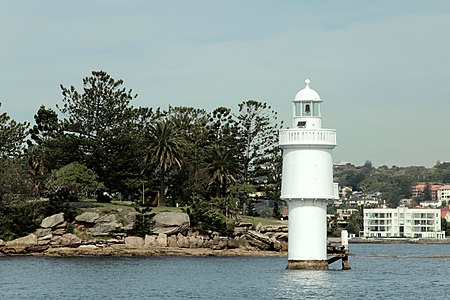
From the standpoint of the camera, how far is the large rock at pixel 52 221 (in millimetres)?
77188

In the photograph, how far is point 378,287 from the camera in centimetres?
4819

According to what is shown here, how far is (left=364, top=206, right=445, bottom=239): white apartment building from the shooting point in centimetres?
18912

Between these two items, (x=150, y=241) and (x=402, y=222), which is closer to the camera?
(x=150, y=241)

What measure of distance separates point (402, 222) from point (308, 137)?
146391 millimetres

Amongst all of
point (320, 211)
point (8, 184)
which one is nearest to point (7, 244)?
point (8, 184)

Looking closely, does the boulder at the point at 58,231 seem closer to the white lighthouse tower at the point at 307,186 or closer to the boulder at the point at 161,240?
the boulder at the point at 161,240

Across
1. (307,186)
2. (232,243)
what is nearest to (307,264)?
(307,186)

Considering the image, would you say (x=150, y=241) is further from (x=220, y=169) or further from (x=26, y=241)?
(x=220, y=169)

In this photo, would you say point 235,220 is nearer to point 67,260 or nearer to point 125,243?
point 125,243

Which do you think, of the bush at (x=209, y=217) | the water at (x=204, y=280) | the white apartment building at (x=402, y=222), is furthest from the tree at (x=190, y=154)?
the white apartment building at (x=402, y=222)

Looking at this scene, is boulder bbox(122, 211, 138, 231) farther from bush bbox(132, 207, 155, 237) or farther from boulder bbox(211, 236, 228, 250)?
boulder bbox(211, 236, 228, 250)

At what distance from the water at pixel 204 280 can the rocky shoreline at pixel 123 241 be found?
426cm

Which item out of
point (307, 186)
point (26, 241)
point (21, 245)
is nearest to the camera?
point (307, 186)

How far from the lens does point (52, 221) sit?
77.2 meters
